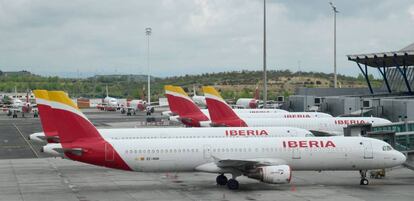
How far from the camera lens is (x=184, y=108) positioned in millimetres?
71312

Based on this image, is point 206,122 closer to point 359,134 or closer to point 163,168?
point 359,134

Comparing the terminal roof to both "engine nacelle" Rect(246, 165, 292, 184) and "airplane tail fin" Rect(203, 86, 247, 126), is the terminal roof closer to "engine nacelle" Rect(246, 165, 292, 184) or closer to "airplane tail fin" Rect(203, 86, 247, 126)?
"airplane tail fin" Rect(203, 86, 247, 126)

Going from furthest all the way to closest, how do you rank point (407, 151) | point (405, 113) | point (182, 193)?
point (405, 113) < point (407, 151) < point (182, 193)

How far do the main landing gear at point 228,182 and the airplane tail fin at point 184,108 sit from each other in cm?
2782

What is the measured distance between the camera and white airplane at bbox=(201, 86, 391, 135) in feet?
208

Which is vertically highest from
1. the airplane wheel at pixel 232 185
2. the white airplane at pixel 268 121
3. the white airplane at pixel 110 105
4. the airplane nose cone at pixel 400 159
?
the white airplane at pixel 110 105

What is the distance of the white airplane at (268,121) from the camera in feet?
208

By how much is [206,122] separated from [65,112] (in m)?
30.4

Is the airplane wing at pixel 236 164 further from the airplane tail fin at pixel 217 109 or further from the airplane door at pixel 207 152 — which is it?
the airplane tail fin at pixel 217 109

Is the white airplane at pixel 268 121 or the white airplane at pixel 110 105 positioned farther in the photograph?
the white airplane at pixel 110 105

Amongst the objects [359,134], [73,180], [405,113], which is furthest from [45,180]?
[405,113]

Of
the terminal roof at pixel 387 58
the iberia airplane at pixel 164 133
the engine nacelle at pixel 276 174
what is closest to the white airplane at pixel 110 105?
the terminal roof at pixel 387 58

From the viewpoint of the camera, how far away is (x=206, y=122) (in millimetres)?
69688

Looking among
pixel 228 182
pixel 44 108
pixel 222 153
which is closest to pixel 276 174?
pixel 228 182
